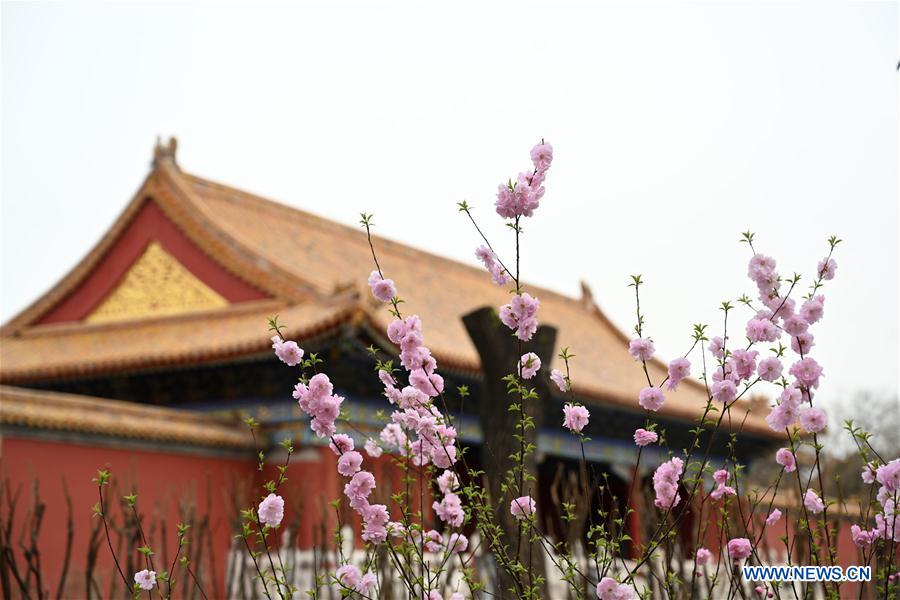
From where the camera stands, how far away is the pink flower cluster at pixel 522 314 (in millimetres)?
3188

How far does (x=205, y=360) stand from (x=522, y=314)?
8.93 metres

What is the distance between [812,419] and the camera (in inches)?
131

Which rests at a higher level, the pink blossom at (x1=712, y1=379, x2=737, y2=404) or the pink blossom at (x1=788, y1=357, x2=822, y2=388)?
the pink blossom at (x1=788, y1=357, x2=822, y2=388)

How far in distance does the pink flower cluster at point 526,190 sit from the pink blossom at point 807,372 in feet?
2.86

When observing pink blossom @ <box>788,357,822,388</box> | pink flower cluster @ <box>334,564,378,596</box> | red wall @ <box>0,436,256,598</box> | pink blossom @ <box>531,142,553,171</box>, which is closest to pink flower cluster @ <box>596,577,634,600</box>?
pink flower cluster @ <box>334,564,378,596</box>

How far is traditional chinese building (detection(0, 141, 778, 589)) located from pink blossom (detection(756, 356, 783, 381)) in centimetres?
612

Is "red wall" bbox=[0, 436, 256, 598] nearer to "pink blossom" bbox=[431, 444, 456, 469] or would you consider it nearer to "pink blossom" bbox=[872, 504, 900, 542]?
"pink blossom" bbox=[431, 444, 456, 469]

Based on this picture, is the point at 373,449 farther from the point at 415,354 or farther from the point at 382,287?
the point at 382,287

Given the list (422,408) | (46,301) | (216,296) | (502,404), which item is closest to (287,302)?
(216,296)

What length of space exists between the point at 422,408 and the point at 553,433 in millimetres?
11858

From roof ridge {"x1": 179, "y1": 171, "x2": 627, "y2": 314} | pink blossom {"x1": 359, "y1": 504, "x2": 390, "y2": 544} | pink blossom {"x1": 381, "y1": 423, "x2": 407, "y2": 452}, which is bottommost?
pink blossom {"x1": 359, "y1": 504, "x2": 390, "y2": 544}

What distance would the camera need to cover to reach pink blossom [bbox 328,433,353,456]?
130 inches

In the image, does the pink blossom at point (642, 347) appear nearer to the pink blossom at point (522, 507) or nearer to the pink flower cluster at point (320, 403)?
the pink blossom at point (522, 507)

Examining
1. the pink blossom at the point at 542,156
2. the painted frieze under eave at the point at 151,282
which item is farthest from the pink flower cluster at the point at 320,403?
the painted frieze under eave at the point at 151,282
